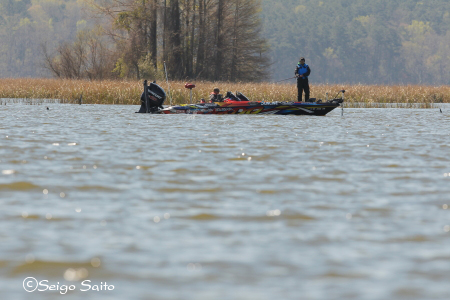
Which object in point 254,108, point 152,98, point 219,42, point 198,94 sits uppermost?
point 219,42

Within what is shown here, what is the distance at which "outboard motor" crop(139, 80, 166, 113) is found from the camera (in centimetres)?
2431

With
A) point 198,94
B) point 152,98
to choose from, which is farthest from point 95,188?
point 198,94

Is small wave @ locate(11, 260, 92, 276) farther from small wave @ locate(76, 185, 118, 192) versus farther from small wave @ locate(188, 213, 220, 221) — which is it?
small wave @ locate(76, 185, 118, 192)

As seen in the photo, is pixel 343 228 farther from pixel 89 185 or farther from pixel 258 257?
pixel 89 185

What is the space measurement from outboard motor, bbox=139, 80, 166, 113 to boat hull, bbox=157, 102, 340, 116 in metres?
0.48

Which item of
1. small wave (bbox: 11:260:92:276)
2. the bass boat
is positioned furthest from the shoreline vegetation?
small wave (bbox: 11:260:92:276)

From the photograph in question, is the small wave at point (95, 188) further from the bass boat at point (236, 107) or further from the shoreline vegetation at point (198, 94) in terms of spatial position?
the shoreline vegetation at point (198, 94)

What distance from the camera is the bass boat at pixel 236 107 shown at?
23859 millimetres

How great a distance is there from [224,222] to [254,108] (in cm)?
1756

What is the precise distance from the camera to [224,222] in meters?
6.52

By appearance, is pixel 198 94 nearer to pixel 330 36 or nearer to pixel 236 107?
pixel 236 107

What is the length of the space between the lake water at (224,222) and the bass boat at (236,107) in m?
11.1

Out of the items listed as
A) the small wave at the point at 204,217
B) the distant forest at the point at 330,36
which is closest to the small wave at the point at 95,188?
the small wave at the point at 204,217

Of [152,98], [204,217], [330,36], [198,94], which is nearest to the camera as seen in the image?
[204,217]
